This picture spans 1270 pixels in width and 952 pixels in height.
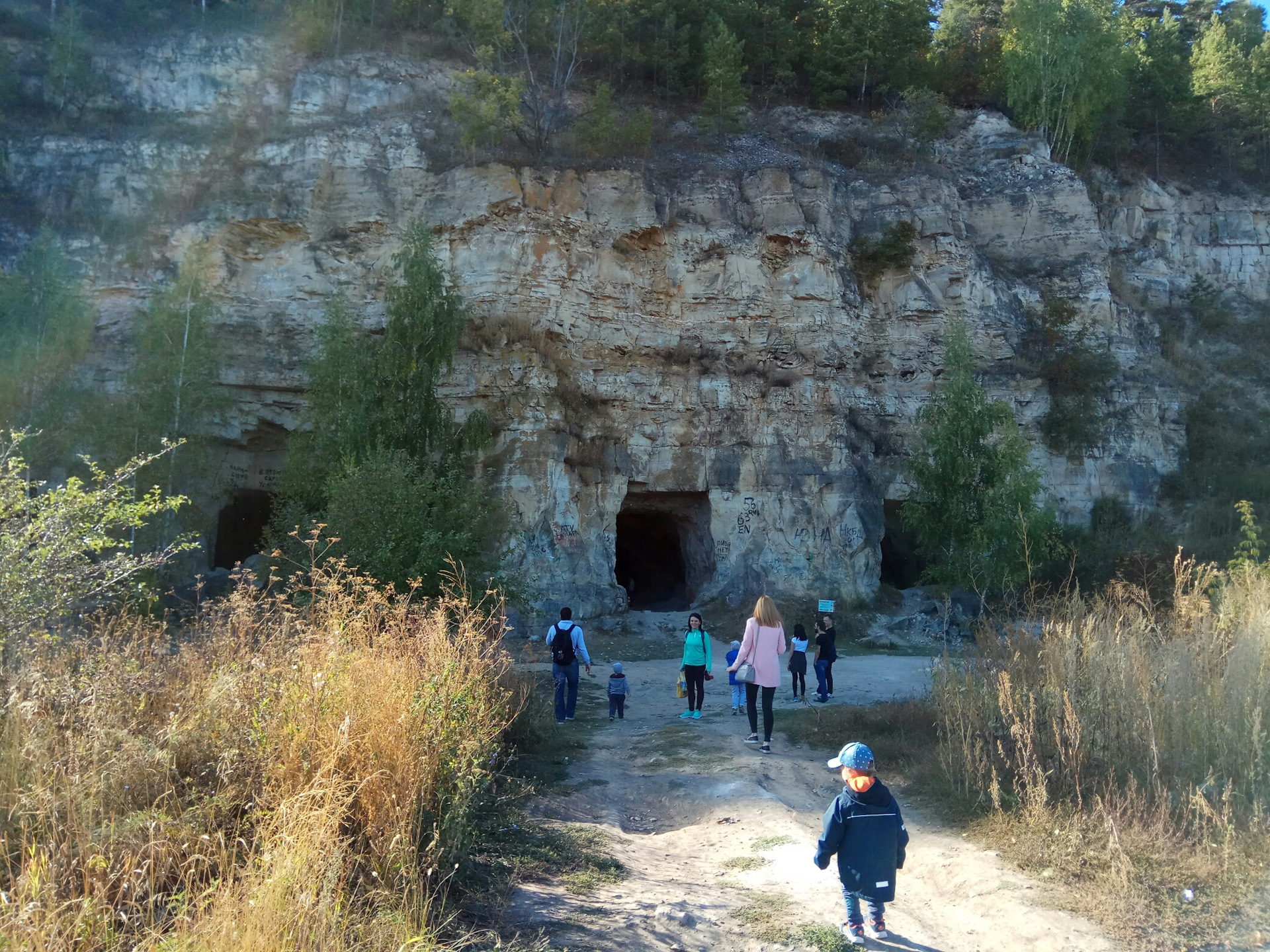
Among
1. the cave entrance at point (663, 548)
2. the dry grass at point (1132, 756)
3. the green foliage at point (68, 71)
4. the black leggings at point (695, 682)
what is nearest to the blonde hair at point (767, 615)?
the dry grass at point (1132, 756)

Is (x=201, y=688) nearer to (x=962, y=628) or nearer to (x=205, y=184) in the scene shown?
(x=962, y=628)

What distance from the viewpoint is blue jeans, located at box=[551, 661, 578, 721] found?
10.2 meters

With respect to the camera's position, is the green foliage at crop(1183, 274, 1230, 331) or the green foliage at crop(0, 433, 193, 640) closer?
the green foliage at crop(0, 433, 193, 640)

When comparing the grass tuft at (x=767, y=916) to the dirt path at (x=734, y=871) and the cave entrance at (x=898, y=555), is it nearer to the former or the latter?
the dirt path at (x=734, y=871)

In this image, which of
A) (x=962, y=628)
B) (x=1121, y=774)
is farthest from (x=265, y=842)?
(x=962, y=628)

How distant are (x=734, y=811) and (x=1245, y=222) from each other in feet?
105

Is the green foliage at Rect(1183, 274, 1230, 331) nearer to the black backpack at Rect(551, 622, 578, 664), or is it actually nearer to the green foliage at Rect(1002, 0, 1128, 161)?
the green foliage at Rect(1002, 0, 1128, 161)

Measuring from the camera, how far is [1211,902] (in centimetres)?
489

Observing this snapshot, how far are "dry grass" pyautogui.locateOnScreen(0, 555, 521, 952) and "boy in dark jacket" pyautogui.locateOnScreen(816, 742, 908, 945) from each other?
2.12 metres

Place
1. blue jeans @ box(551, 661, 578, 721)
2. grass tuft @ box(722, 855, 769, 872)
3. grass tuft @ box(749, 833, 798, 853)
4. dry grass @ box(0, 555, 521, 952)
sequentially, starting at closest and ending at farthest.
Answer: dry grass @ box(0, 555, 521, 952), grass tuft @ box(722, 855, 769, 872), grass tuft @ box(749, 833, 798, 853), blue jeans @ box(551, 661, 578, 721)

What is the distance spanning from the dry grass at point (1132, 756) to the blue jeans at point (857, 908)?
1254mm

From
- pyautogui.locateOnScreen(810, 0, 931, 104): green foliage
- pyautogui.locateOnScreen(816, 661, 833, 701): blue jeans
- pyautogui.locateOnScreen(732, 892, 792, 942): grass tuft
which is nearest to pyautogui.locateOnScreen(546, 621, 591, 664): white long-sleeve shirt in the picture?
pyautogui.locateOnScreen(816, 661, 833, 701): blue jeans

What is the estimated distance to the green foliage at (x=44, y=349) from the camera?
18391mm

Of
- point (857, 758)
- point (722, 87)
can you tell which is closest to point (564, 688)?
point (857, 758)
